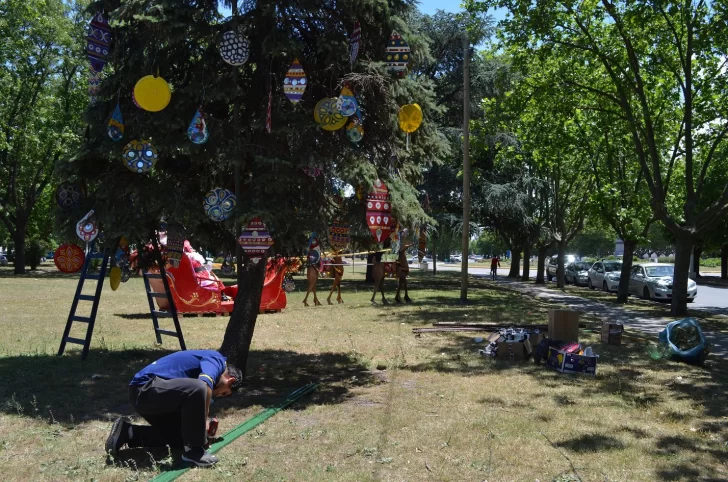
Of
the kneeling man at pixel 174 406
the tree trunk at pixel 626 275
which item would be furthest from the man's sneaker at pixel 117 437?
the tree trunk at pixel 626 275

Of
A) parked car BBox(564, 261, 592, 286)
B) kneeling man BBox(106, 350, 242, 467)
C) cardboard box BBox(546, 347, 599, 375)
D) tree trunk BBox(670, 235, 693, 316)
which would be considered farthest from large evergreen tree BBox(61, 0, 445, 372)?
parked car BBox(564, 261, 592, 286)

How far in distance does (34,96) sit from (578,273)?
1271 inches

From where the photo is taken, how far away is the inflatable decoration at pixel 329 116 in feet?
25.7

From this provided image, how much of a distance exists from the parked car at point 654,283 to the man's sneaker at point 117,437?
24.0m

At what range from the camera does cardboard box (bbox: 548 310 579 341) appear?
34.4ft

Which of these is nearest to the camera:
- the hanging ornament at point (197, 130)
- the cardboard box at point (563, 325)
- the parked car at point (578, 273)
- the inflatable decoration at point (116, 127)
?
the hanging ornament at point (197, 130)

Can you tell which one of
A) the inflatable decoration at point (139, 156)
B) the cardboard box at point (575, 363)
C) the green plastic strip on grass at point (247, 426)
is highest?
the inflatable decoration at point (139, 156)

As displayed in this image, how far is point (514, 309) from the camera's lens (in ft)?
58.9

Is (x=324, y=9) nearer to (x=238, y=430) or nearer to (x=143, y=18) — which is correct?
(x=143, y=18)

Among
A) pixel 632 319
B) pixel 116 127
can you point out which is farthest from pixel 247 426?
pixel 632 319

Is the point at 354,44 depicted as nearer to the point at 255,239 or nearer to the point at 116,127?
the point at 255,239

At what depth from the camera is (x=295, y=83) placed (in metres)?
7.84

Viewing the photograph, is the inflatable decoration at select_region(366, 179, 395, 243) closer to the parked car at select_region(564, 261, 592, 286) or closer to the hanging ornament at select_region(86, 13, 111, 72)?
the hanging ornament at select_region(86, 13, 111, 72)

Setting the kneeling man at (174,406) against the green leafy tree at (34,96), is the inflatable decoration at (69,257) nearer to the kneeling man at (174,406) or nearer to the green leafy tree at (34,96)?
the kneeling man at (174,406)
